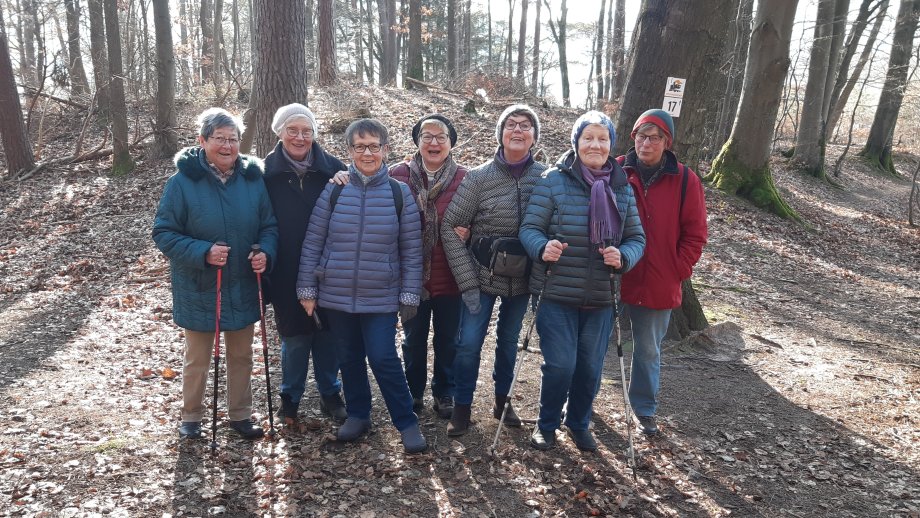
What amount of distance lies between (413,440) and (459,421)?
40cm

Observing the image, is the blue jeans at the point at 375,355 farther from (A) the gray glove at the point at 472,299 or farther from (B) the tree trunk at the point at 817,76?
(B) the tree trunk at the point at 817,76

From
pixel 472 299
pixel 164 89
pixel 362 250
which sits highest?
pixel 164 89

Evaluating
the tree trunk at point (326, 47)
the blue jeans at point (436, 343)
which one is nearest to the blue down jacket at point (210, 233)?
the blue jeans at point (436, 343)

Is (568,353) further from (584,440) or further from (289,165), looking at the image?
(289,165)

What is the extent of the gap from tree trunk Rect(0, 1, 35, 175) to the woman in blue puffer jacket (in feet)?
42.0

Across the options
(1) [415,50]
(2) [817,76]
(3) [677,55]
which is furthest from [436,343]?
(1) [415,50]

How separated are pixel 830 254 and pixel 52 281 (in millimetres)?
12216

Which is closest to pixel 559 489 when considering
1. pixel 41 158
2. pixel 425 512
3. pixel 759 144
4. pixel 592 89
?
pixel 425 512

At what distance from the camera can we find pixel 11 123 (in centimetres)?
1312

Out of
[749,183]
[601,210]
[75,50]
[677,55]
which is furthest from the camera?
[75,50]

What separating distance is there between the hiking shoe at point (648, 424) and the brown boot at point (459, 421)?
1.28m

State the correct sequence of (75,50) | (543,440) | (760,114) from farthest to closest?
(75,50), (760,114), (543,440)

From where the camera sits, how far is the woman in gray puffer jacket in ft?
13.2

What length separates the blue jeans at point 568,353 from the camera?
394cm
